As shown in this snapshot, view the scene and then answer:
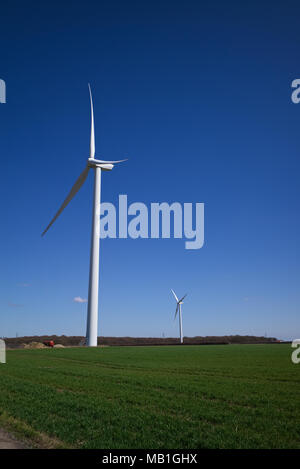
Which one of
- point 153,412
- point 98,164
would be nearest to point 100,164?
point 98,164

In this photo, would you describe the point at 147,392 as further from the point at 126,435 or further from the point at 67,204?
the point at 67,204

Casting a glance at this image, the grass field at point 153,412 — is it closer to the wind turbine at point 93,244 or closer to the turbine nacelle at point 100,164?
the wind turbine at point 93,244

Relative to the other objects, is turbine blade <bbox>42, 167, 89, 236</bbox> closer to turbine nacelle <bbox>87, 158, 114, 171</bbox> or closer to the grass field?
turbine nacelle <bbox>87, 158, 114, 171</bbox>

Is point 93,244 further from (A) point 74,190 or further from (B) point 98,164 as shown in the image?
(B) point 98,164

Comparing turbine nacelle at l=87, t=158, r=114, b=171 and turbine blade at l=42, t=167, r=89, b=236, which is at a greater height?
turbine nacelle at l=87, t=158, r=114, b=171

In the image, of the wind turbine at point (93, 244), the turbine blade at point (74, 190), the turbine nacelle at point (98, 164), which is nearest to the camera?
the wind turbine at point (93, 244)

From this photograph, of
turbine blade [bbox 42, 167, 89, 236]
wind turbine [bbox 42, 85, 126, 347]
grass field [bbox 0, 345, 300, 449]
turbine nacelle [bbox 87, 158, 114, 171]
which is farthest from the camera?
turbine nacelle [bbox 87, 158, 114, 171]

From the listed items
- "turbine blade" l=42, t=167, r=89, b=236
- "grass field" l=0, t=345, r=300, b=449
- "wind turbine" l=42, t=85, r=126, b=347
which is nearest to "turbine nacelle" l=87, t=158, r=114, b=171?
"wind turbine" l=42, t=85, r=126, b=347

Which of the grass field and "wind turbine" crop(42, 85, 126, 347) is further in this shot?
"wind turbine" crop(42, 85, 126, 347)

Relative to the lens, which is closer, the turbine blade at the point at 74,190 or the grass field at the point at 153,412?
the grass field at the point at 153,412

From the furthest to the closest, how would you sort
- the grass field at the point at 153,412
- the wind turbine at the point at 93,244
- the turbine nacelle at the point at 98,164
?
the turbine nacelle at the point at 98,164 → the wind turbine at the point at 93,244 → the grass field at the point at 153,412

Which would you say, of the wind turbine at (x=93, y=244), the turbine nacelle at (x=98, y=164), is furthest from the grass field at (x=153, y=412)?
the turbine nacelle at (x=98, y=164)

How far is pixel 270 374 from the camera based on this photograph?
23109 millimetres

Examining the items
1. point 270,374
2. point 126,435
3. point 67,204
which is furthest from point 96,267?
point 126,435
